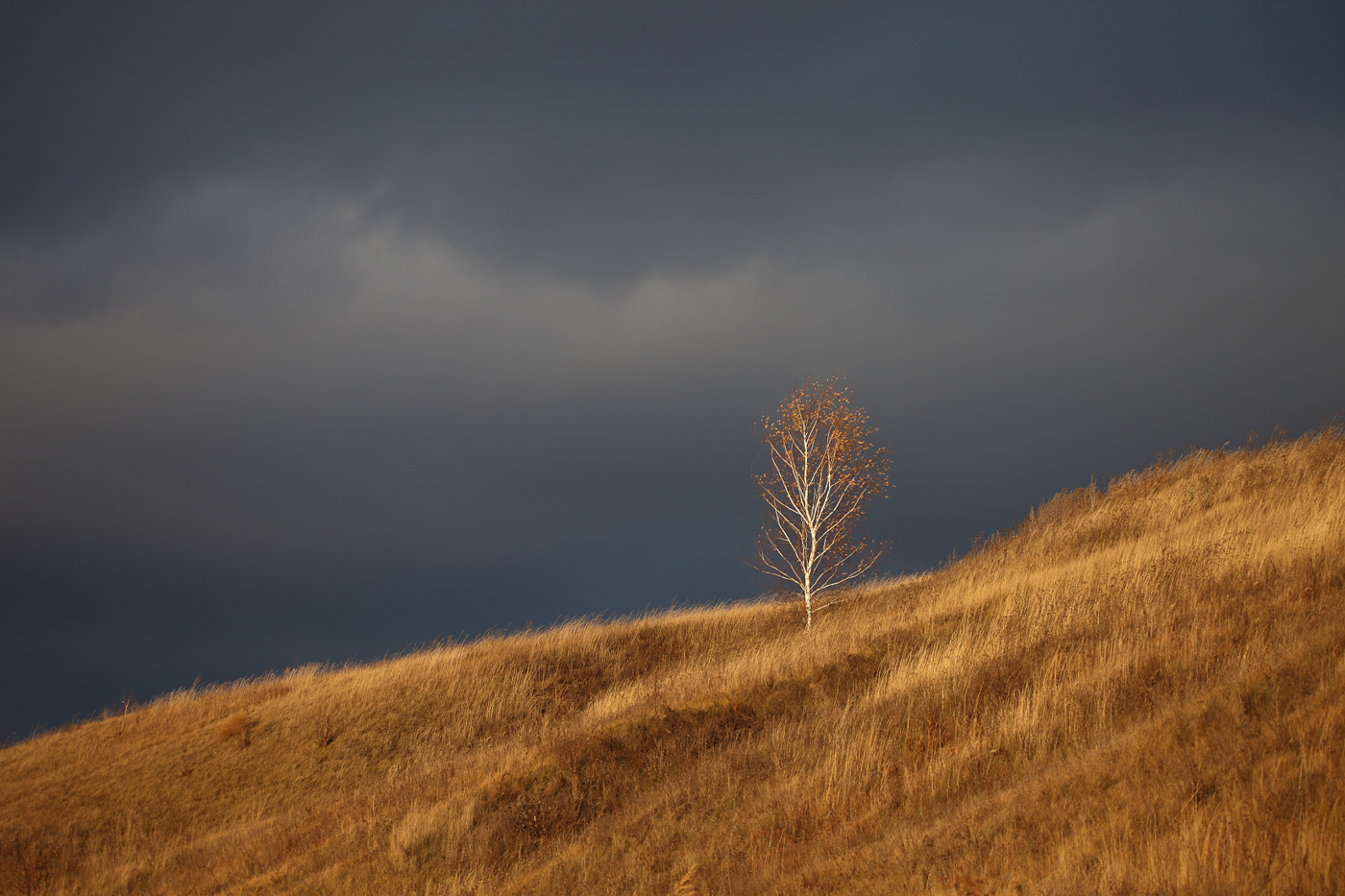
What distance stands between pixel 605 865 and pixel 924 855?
361 centimetres

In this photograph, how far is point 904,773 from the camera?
8078 millimetres

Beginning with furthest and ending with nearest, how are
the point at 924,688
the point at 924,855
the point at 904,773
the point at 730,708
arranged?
the point at 730,708
the point at 924,688
the point at 904,773
the point at 924,855

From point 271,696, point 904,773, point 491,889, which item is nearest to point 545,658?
point 271,696

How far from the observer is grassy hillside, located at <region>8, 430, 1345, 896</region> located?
5691 millimetres

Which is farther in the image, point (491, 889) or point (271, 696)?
point (271, 696)

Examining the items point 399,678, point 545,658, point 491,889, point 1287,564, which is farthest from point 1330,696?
point 399,678

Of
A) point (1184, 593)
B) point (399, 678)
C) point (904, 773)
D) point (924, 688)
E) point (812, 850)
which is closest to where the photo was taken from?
point (812, 850)

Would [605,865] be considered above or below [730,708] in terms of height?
below

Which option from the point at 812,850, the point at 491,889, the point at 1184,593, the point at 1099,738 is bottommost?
the point at 491,889

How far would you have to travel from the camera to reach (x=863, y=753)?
8.77m

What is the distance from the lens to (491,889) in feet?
27.3

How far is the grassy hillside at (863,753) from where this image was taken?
569 centimetres

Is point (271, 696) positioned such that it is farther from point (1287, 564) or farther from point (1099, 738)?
point (1287, 564)

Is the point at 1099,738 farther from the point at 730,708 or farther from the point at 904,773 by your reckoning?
the point at 730,708
